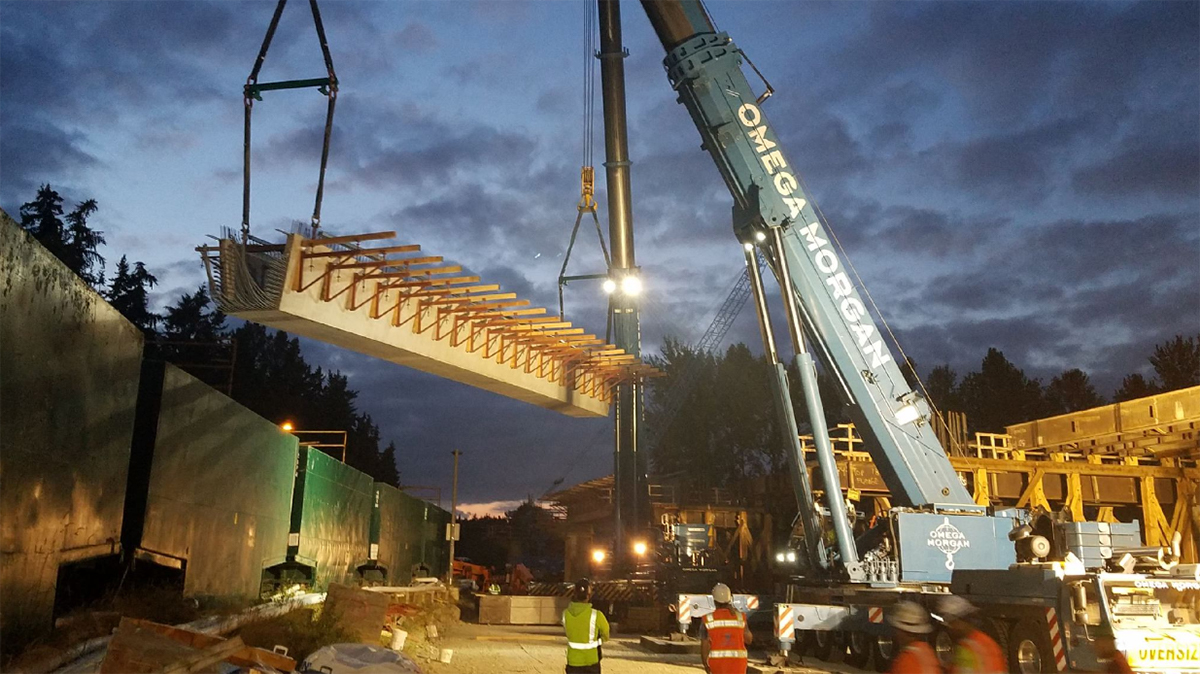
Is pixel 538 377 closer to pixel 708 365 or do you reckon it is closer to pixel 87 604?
pixel 87 604

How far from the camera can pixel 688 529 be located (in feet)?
71.1

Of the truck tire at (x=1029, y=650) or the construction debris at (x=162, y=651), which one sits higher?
the construction debris at (x=162, y=651)

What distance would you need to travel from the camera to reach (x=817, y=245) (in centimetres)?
1562

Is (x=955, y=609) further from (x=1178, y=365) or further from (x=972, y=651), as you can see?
(x=1178, y=365)

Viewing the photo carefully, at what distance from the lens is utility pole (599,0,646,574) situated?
22.7 m

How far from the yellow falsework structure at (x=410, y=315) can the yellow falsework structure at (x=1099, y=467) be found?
7556mm

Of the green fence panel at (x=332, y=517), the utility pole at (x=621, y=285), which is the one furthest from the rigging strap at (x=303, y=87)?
the utility pole at (x=621, y=285)

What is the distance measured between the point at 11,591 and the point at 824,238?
1230cm

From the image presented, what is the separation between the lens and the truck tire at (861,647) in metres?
14.0

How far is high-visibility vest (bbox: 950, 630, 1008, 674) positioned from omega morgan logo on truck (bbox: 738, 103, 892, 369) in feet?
30.8

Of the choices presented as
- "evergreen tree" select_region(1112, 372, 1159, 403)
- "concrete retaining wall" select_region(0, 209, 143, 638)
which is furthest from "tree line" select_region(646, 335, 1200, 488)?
"concrete retaining wall" select_region(0, 209, 143, 638)

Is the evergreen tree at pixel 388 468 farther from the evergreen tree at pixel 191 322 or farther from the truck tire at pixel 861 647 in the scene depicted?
the truck tire at pixel 861 647

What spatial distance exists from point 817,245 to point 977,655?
1024 centimetres

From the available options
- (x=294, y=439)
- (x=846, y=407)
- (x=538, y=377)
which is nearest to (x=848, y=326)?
(x=846, y=407)
